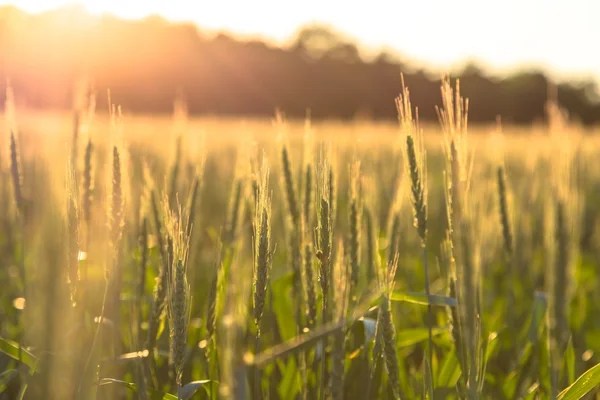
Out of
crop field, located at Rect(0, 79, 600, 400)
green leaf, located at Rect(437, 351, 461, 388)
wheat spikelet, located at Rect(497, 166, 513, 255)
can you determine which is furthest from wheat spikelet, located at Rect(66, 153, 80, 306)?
wheat spikelet, located at Rect(497, 166, 513, 255)

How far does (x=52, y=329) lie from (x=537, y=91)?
4462 centimetres

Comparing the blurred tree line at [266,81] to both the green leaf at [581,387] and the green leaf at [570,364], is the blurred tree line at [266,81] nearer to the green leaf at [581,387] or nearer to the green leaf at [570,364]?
the green leaf at [570,364]

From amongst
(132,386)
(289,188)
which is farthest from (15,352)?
(289,188)

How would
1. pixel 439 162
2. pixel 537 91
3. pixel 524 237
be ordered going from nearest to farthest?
pixel 524 237, pixel 439 162, pixel 537 91

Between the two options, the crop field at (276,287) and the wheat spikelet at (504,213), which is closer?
the crop field at (276,287)

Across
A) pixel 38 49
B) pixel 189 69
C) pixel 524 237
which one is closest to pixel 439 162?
pixel 524 237

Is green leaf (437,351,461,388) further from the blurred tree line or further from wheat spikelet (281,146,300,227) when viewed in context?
the blurred tree line

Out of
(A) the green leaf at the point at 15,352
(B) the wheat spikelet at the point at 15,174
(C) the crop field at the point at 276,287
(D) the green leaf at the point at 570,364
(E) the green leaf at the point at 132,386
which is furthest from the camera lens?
(D) the green leaf at the point at 570,364

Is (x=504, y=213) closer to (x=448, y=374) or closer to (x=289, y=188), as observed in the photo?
(x=448, y=374)

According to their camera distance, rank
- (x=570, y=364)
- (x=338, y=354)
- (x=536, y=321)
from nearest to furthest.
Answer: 1. (x=338, y=354)
2. (x=570, y=364)
3. (x=536, y=321)

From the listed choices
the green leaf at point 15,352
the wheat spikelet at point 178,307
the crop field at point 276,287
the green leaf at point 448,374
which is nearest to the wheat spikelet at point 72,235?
the crop field at point 276,287

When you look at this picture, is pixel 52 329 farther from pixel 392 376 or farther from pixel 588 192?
pixel 588 192

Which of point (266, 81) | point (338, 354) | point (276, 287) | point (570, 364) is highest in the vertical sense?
point (266, 81)

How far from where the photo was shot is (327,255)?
3.13 ft
